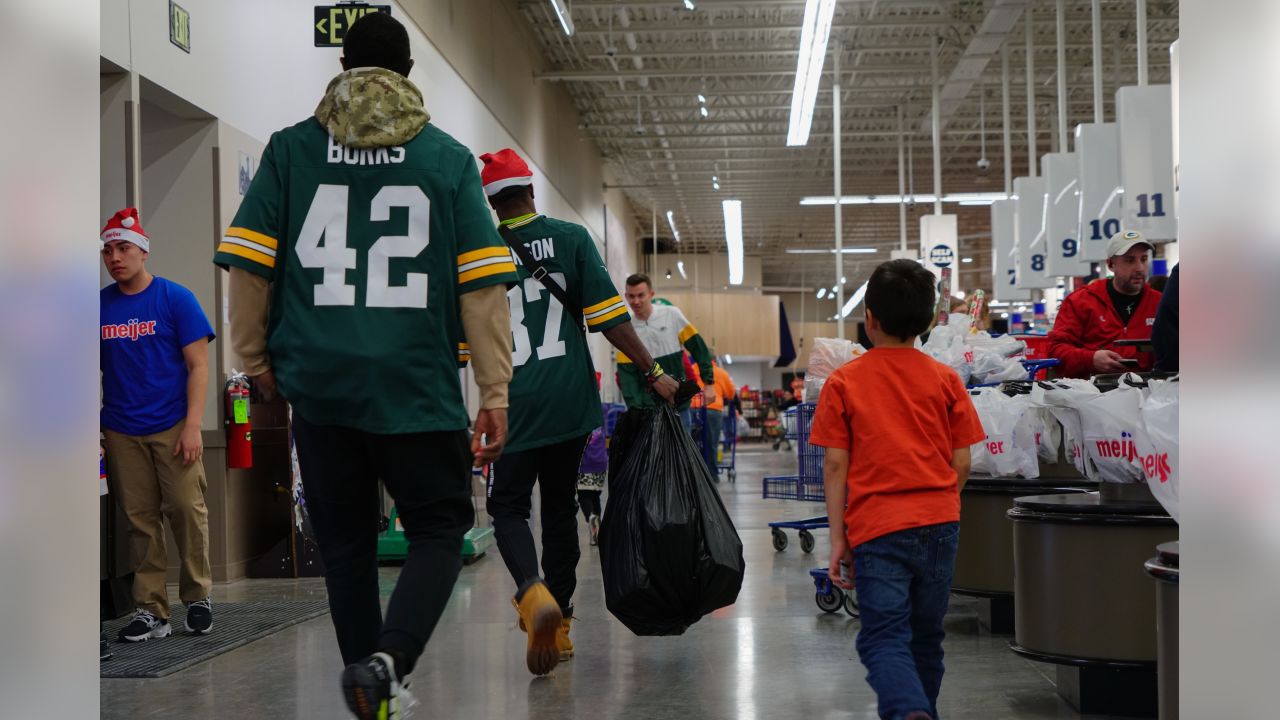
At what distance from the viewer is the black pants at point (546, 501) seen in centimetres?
386

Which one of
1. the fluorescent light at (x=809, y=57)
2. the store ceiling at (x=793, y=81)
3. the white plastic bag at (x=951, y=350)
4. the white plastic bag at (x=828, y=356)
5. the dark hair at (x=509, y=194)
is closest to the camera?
the dark hair at (x=509, y=194)

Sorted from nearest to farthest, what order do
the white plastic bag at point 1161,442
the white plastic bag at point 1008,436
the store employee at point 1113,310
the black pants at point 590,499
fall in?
Answer: the white plastic bag at point 1161,442, the white plastic bag at point 1008,436, the store employee at point 1113,310, the black pants at point 590,499

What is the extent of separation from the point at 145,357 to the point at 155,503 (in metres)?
0.57

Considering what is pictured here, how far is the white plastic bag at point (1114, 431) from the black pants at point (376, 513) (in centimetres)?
182

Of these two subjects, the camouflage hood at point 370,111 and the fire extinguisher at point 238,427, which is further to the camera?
the fire extinguisher at point 238,427

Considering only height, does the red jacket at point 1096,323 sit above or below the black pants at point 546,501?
above

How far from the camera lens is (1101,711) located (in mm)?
3305

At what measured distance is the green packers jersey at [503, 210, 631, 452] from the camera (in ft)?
12.5

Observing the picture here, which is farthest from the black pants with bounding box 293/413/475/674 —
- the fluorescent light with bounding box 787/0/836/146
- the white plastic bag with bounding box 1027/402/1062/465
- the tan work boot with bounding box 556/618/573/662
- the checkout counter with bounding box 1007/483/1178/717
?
the fluorescent light with bounding box 787/0/836/146

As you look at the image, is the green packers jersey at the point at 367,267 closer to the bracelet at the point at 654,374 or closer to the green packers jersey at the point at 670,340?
the bracelet at the point at 654,374

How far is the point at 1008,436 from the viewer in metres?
4.27

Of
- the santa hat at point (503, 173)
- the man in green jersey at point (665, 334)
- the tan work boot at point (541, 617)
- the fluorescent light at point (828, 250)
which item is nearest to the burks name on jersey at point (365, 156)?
the tan work boot at point (541, 617)
